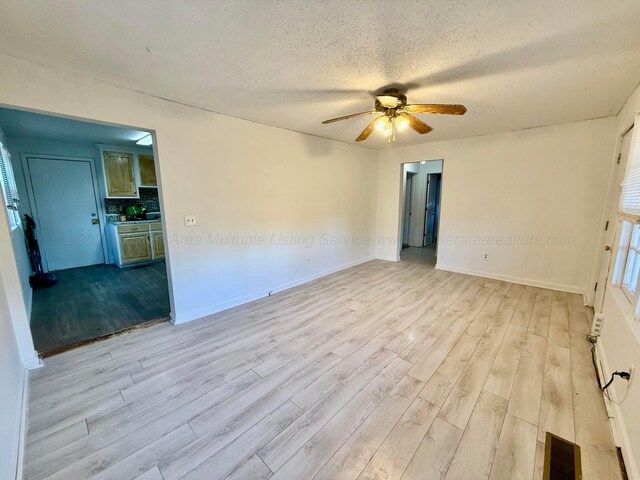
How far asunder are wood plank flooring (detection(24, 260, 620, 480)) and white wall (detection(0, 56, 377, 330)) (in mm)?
634

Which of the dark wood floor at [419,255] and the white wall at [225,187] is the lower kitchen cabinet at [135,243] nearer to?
the white wall at [225,187]

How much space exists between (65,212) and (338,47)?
6.00 m

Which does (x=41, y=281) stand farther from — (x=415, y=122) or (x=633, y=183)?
(x=633, y=183)

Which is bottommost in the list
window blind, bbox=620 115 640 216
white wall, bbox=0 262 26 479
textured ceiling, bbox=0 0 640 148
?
white wall, bbox=0 262 26 479

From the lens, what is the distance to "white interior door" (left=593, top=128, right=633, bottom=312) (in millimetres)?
2645

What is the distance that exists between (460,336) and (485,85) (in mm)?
2425

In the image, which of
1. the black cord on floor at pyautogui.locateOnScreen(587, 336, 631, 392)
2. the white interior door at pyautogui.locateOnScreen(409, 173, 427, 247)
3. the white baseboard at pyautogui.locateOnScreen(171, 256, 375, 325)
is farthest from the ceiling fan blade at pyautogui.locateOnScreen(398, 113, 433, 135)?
the white interior door at pyautogui.locateOnScreen(409, 173, 427, 247)

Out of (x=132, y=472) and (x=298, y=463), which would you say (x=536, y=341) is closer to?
(x=298, y=463)

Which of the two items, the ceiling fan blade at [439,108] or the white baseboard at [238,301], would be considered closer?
the ceiling fan blade at [439,108]

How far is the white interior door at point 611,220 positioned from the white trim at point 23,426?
4739 mm

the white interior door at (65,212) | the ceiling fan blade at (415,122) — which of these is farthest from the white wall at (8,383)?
the white interior door at (65,212)

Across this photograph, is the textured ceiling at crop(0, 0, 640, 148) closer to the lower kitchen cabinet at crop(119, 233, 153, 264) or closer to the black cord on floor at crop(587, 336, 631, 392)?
the black cord on floor at crop(587, 336, 631, 392)

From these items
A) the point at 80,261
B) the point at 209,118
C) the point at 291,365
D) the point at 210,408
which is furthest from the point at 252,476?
the point at 80,261

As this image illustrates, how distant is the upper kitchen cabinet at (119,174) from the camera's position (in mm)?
4957
